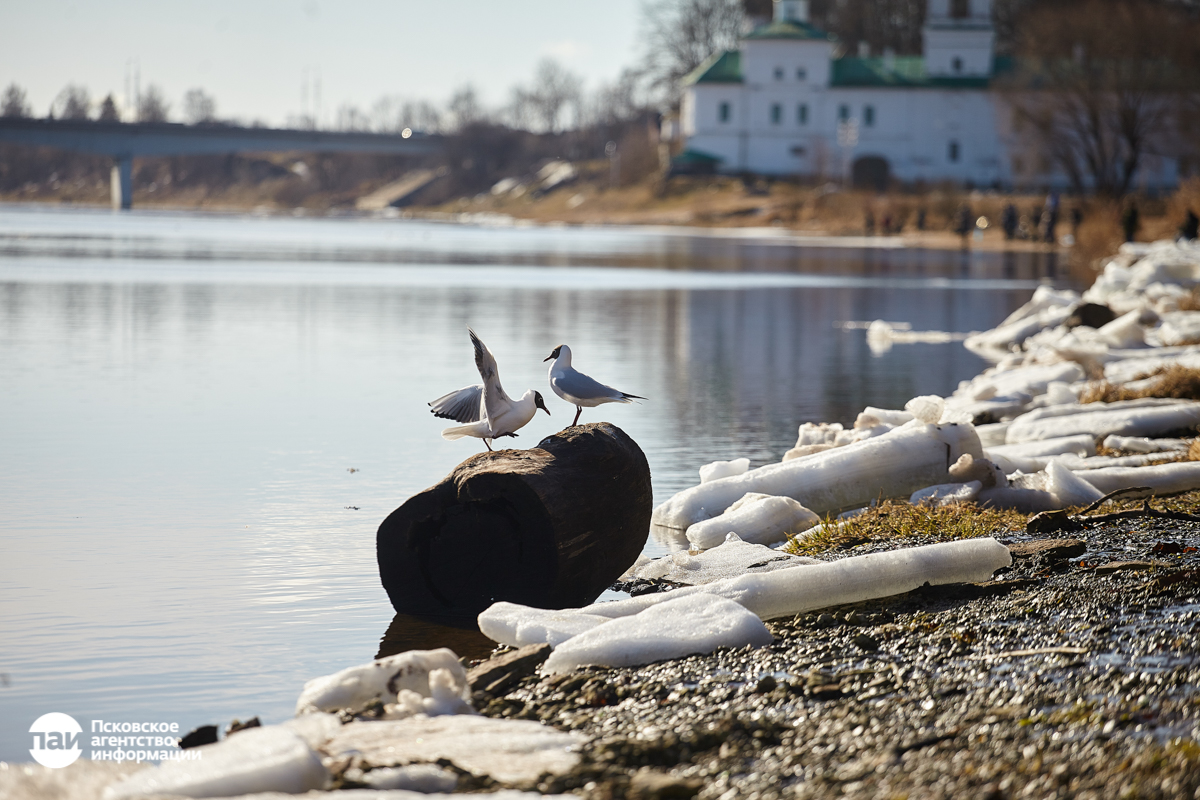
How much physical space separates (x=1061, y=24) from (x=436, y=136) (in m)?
74.0

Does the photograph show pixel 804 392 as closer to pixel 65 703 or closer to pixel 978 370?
pixel 978 370

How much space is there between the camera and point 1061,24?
3447 inches

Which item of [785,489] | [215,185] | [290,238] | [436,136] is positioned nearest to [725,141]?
[436,136]

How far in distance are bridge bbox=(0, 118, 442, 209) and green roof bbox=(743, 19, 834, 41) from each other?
3732cm

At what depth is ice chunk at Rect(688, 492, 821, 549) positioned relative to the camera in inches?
344

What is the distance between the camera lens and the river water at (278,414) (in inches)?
259

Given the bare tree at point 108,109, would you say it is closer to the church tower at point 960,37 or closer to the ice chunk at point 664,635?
the church tower at point 960,37

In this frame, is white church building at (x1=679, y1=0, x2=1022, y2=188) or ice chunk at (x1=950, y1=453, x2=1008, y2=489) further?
white church building at (x1=679, y1=0, x2=1022, y2=188)

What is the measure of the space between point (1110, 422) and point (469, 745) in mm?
8518

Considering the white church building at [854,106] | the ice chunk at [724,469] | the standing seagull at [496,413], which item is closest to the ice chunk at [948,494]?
the ice chunk at [724,469]

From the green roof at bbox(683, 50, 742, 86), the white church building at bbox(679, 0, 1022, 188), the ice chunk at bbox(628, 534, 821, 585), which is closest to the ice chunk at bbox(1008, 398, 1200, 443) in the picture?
the ice chunk at bbox(628, 534, 821, 585)

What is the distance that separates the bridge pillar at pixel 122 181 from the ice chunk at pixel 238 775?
114029 millimetres

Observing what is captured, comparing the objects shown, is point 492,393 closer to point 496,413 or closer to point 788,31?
point 496,413

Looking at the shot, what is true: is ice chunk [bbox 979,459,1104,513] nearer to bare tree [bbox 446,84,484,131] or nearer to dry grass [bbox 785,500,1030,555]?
dry grass [bbox 785,500,1030,555]
